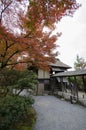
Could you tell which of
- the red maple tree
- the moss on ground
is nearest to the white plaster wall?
the red maple tree

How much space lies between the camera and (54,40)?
11.8 metres

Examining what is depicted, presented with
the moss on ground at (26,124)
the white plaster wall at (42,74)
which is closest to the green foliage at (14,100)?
the moss on ground at (26,124)

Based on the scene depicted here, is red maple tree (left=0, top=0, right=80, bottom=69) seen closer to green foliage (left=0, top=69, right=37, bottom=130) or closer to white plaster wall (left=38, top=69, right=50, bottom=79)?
green foliage (left=0, top=69, right=37, bottom=130)

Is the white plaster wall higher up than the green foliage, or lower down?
higher up

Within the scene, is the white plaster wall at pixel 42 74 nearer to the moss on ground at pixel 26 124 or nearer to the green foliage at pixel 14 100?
the green foliage at pixel 14 100

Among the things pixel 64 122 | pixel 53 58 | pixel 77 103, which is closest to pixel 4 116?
pixel 64 122

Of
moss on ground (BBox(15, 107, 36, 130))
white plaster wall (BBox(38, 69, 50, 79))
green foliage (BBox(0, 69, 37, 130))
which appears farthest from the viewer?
white plaster wall (BBox(38, 69, 50, 79))

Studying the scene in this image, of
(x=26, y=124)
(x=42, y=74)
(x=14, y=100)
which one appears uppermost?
(x=42, y=74)

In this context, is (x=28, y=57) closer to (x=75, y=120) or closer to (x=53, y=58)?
(x=53, y=58)

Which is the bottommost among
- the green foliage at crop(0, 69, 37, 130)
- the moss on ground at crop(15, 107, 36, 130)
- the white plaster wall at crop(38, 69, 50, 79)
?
the moss on ground at crop(15, 107, 36, 130)

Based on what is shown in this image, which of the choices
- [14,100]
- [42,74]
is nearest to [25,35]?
[14,100]

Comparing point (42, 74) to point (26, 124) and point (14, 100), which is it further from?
point (14, 100)

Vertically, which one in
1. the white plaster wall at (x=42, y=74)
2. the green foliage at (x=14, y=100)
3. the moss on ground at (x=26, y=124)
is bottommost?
the moss on ground at (x=26, y=124)

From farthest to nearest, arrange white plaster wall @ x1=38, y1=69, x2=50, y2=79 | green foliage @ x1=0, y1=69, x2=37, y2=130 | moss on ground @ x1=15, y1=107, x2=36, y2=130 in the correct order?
white plaster wall @ x1=38, y1=69, x2=50, y2=79 < moss on ground @ x1=15, y1=107, x2=36, y2=130 < green foliage @ x1=0, y1=69, x2=37, y2=130
